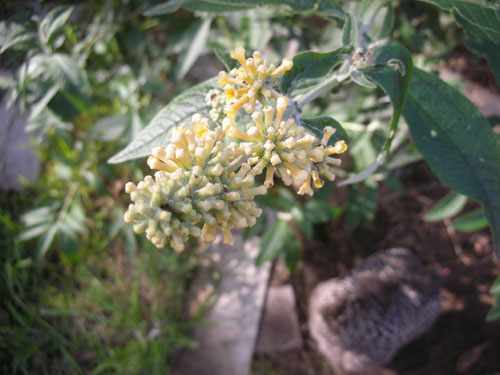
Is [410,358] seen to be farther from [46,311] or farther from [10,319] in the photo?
[10,319]

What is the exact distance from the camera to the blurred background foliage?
6.07 ft

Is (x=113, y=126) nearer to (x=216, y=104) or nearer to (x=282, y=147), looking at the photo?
(x=216, y=104)

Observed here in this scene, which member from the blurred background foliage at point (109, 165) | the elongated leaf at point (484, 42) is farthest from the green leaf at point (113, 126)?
the elongated leaf at point (484, 42)

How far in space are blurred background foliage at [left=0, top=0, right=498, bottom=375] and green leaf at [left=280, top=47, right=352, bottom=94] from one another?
0.41 metres

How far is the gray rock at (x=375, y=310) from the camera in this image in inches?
101

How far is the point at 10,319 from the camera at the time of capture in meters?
2.70

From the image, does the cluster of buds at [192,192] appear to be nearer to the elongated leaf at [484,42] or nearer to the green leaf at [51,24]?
the elongated leaf at [484,42]

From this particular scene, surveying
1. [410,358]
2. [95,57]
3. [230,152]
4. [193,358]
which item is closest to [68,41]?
[95,57]

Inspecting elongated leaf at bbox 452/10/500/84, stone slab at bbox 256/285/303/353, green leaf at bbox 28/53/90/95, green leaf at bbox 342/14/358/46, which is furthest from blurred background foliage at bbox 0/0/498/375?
stone slab at bbox 256/285/303/353

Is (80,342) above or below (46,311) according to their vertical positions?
below

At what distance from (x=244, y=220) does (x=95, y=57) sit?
205 cm

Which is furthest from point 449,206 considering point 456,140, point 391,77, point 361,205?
point 391,77

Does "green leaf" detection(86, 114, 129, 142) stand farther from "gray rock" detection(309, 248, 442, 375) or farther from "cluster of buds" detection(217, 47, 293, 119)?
"gray rock" detection(309, 248, 442, 375)

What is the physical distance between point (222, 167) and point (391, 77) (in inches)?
23.8
